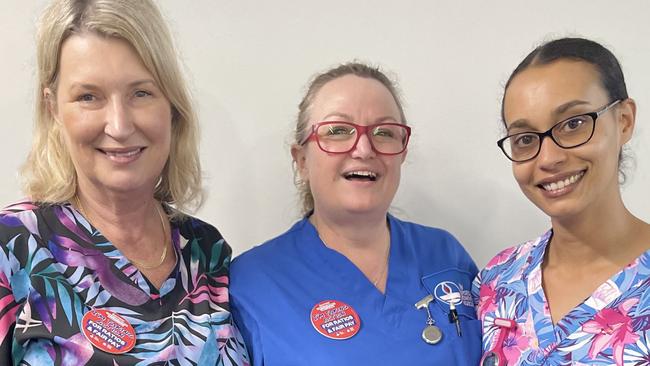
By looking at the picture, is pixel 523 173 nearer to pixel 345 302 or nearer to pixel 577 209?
pixel 577 209

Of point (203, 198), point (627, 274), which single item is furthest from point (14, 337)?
point (627, 274)

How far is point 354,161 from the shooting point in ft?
4.76

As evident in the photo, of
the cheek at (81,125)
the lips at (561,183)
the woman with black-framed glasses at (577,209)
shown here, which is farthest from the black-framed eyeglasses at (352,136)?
the cheek at (81,125)

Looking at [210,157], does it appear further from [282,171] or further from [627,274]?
[627,274]

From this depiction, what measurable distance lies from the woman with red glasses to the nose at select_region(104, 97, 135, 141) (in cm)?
45

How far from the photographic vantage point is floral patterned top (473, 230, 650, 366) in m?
1.07

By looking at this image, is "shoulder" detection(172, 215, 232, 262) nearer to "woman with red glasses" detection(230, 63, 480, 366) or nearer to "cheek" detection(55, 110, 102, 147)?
A: "woman with red glasses" detection(230, 63, 480, 366)

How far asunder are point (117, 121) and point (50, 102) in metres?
0.19

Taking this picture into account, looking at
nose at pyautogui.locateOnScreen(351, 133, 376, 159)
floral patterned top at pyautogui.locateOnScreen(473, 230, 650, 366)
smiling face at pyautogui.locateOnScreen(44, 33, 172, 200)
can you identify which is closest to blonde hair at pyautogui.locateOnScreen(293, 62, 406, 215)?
nose at pyautogui.locateOnScreen(351, 133, 376, 159)

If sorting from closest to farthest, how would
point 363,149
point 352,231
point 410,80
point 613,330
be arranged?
point 613,330
point 363,149
point 352,231
point 410,80

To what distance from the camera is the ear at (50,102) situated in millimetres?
1271

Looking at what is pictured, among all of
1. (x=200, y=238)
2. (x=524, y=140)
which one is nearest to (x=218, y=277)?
(x=200, y=238)

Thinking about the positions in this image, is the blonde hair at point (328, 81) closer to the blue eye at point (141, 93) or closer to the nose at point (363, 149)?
the nose at point (363, 149)

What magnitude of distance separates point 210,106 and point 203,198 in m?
0.44
